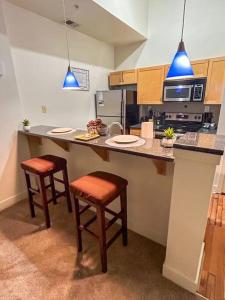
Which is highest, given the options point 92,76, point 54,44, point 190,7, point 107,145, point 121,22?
point 190,7

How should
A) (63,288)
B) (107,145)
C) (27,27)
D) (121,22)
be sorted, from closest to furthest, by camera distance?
(63,288) < (107,145) < (27,27) < (121,22)

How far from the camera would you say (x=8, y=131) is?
2.20m

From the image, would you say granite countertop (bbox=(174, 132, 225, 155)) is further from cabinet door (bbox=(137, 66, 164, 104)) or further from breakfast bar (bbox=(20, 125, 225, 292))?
cabinet door (bbox=(137, 66, 164, 104))

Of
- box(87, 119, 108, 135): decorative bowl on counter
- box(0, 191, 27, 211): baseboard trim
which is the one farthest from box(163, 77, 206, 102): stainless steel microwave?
box(0, 191, 27, 211): baseboard trim

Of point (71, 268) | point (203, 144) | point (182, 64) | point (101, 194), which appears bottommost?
point (71, 268)

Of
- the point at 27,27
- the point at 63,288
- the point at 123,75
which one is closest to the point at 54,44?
the point at 27,27

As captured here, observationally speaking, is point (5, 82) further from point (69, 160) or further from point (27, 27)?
point (69, 160)

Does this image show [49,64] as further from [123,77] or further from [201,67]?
[201,67]

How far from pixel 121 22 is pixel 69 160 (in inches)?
89.0

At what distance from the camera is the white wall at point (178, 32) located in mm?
2793

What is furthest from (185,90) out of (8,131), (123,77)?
(8,131)

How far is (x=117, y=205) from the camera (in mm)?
1879

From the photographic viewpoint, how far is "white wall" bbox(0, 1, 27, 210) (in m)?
2.06

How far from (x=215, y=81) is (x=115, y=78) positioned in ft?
6.61
